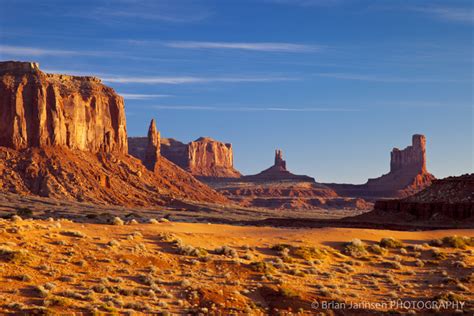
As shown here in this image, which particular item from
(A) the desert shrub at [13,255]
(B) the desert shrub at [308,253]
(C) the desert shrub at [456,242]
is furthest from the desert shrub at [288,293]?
(C) the desert shrub at [456,242]

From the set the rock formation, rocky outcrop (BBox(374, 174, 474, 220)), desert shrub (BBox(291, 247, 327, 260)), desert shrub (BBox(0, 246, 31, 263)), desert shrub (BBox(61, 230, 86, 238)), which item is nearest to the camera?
desert shrub (BBox(0, 246, 31, 263))

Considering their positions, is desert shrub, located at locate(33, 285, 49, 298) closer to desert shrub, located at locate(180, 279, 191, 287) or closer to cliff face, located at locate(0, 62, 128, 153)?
desert shrub, located at locate(180, 279, 191, 287)

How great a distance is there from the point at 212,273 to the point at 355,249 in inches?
385

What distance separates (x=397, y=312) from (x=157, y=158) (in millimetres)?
154781

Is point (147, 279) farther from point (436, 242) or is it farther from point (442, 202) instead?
point (442, 202)

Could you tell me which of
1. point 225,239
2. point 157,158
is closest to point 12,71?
point 157,158

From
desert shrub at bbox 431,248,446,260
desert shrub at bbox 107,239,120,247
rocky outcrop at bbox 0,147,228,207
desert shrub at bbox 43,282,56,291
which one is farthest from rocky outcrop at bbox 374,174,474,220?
rocky outcrop at bbox 0,147,228,207

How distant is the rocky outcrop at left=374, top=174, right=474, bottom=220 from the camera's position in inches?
2549

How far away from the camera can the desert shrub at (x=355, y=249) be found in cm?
3146

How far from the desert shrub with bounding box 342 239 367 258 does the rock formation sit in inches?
5535

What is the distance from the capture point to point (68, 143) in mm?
135875

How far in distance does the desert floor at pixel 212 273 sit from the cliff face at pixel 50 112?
104m

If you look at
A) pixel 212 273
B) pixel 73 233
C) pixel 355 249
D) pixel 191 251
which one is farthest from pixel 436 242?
pixel 73 233

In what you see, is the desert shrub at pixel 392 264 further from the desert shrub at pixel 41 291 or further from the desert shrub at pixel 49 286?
the desert shrub at pixel 41 291
